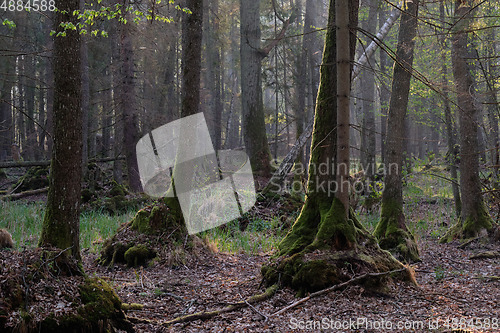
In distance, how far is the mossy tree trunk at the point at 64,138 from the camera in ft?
13.2

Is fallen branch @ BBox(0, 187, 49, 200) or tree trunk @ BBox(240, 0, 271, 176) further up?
tree trunk @ BBox(240, 0, 271, 176)

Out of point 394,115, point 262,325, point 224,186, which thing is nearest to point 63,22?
point 262,325

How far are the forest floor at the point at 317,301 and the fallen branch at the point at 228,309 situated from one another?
0.07 metres

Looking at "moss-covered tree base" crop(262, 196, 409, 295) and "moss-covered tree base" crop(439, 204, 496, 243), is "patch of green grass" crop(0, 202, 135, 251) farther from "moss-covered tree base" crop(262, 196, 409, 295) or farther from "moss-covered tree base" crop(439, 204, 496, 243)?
"moss-covered tree base" crop(439, 204, 496, 243)

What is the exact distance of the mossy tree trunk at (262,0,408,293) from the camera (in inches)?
188

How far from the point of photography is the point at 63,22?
4.01 metres

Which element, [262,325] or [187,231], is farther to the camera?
[187,231]

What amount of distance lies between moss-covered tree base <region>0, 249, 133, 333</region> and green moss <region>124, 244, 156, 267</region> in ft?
→ 9.33

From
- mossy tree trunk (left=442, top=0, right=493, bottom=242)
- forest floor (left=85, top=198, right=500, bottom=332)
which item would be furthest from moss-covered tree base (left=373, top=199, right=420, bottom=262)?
mossy tree trunk (left=442, top=0, right=493, bottom=242)

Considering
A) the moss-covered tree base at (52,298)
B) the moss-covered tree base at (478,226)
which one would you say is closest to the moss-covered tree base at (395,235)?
the moss-covered tree base at (478,226)

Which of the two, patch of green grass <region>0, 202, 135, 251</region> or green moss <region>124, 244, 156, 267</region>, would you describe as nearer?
green moss <region>124, 244, 156, 267</region>

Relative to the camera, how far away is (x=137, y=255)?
266 inches

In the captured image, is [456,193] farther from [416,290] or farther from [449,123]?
[416,290]

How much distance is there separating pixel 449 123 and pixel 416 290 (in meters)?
7.50
